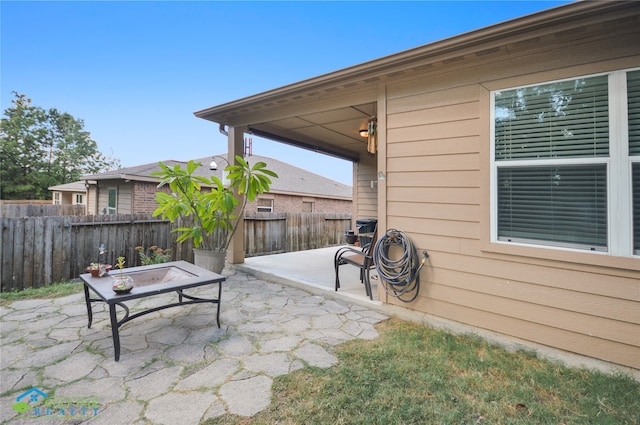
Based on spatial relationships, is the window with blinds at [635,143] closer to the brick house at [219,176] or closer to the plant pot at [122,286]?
the plant pot at [122,286]

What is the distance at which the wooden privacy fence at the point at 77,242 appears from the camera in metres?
4.15

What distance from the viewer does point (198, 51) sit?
34.8 ft

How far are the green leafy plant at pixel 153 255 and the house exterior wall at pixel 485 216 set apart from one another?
4268 millimetres

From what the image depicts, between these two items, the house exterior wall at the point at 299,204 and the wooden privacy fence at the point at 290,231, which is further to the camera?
the house exterior wall at the point at 299,204

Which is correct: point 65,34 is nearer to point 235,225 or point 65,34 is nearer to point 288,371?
point 235,225

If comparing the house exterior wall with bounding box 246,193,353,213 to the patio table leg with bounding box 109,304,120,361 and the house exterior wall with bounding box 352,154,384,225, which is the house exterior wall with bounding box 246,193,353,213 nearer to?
the house exterior wall with bounding box 352,154,384,225

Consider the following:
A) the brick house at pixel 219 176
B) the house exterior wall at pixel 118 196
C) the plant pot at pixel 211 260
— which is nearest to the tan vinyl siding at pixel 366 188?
the plant pot at pixel 211 260

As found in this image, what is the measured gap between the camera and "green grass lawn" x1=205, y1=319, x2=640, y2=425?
1.57m

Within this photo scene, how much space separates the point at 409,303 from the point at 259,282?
2378mm

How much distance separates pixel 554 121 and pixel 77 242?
21.5ft

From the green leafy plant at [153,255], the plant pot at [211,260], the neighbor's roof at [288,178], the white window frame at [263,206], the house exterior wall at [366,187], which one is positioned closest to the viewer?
the plant pot at [211,260]

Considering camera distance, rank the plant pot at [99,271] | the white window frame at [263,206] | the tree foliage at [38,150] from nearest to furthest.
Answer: the plant pot at [99,271], the white window frame at [263,206], the tree foliage at [38,150]
